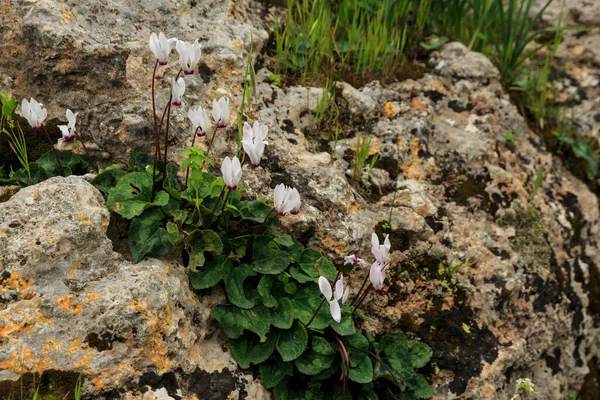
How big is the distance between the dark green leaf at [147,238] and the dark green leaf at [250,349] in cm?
54

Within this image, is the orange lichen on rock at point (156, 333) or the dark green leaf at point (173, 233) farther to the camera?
the dark green leaf at point (173, 233)

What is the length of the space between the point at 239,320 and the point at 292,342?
27 cm

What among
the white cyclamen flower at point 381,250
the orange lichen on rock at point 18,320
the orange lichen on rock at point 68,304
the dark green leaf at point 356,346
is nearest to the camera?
the orange lichen on rock at point 18,320

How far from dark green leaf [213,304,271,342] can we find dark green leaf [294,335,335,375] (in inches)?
8.9

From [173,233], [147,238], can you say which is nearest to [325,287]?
[173,233]

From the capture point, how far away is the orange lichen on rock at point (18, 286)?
2.05 meters

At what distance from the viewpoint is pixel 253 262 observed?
253 centimetres

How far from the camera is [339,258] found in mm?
2789

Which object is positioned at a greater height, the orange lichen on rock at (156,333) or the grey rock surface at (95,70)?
the grey rock surface at (95,70)

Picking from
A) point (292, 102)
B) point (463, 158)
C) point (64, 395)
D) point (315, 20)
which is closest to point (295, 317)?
point (64, 395)

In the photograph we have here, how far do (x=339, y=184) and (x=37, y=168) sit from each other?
1.56 m

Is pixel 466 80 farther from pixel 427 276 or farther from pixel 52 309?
pixel 52 309

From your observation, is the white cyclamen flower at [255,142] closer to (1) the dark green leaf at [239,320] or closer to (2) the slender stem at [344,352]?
(1) the dark green leaf at [239,320]

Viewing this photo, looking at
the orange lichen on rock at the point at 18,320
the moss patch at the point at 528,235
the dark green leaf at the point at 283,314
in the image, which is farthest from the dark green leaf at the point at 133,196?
the moss patch at the point at 528,235
